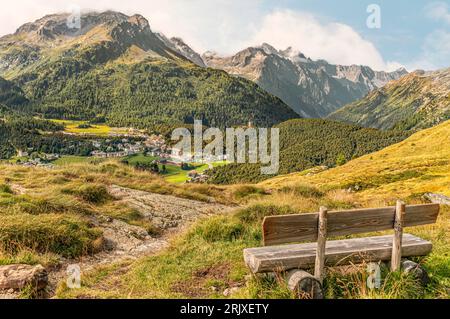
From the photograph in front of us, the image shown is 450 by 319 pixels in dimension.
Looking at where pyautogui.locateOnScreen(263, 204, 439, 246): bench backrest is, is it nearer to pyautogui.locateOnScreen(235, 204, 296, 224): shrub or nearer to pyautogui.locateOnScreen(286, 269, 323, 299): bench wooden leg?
pyautogui.locateOnScreen(286, 269, 323, 299): bench wooden leg

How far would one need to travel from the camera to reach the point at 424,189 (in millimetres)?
49500

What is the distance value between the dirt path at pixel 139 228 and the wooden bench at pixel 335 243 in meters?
5.69

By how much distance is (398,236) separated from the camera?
881cm

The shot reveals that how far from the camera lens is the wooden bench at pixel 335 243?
794 centimetres

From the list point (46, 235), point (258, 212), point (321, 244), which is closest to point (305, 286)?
point (321, 244)

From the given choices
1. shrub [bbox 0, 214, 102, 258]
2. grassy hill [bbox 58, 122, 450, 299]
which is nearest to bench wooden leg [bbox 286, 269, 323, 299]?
grassy hill [bbox 58, 122, 450, 299]

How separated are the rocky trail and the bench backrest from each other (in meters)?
5.80

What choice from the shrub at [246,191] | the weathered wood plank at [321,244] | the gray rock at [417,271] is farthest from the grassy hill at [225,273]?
the shrub at [246,191]

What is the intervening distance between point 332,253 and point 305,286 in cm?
141

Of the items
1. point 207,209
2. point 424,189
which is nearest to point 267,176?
point 424,189

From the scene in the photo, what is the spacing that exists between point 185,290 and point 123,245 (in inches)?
228

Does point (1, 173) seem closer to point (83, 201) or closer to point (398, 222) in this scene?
point (83, 201)

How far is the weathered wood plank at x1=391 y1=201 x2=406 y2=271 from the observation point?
28.7 feet
